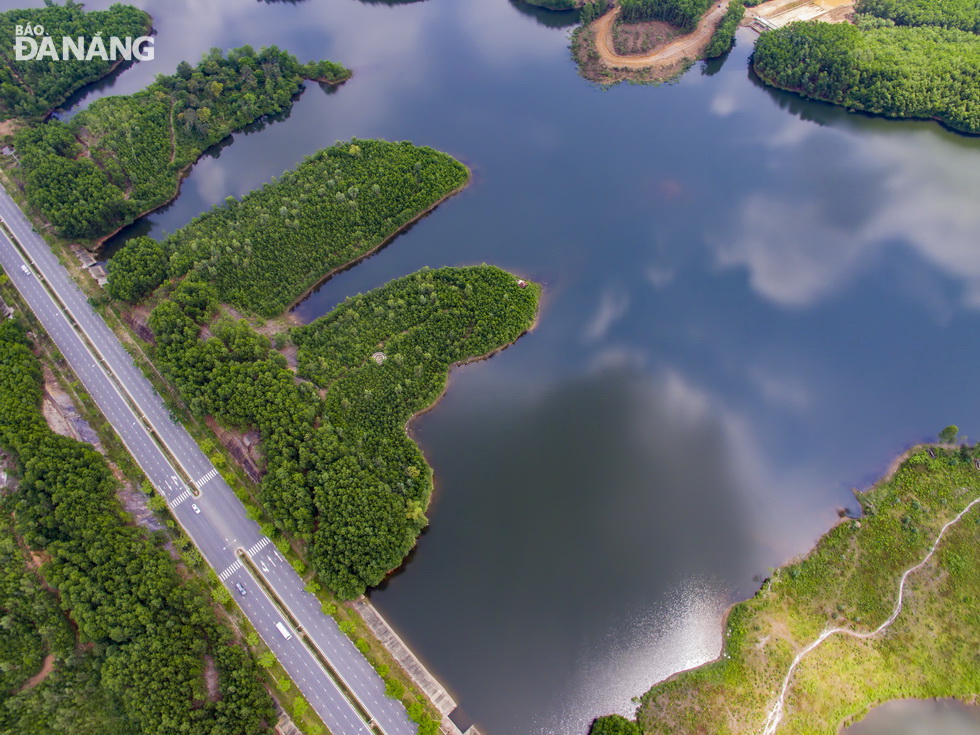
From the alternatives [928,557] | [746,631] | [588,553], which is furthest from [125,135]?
[928,557]

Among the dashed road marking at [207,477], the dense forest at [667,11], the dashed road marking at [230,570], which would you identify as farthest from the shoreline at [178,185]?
the dense forest at [667,11]

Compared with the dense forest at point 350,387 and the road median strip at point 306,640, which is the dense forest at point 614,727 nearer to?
the road median strip at point 306,640

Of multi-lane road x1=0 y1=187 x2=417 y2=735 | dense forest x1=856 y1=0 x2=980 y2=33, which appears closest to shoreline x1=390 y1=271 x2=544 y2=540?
multi-lane road x1=0 y1=187 x2=417 y2=735

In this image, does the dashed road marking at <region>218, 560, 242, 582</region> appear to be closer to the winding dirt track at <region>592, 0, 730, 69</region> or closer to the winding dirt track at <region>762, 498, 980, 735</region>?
the winding dirt track at <region>762, 498, 980, 735</region>

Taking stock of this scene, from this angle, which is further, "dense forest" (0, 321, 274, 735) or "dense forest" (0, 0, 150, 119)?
"dense forest" (0, 0, 150, 119)

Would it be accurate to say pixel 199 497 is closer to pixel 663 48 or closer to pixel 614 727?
pixel 614 727

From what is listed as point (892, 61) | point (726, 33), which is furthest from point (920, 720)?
point (726, 33)
